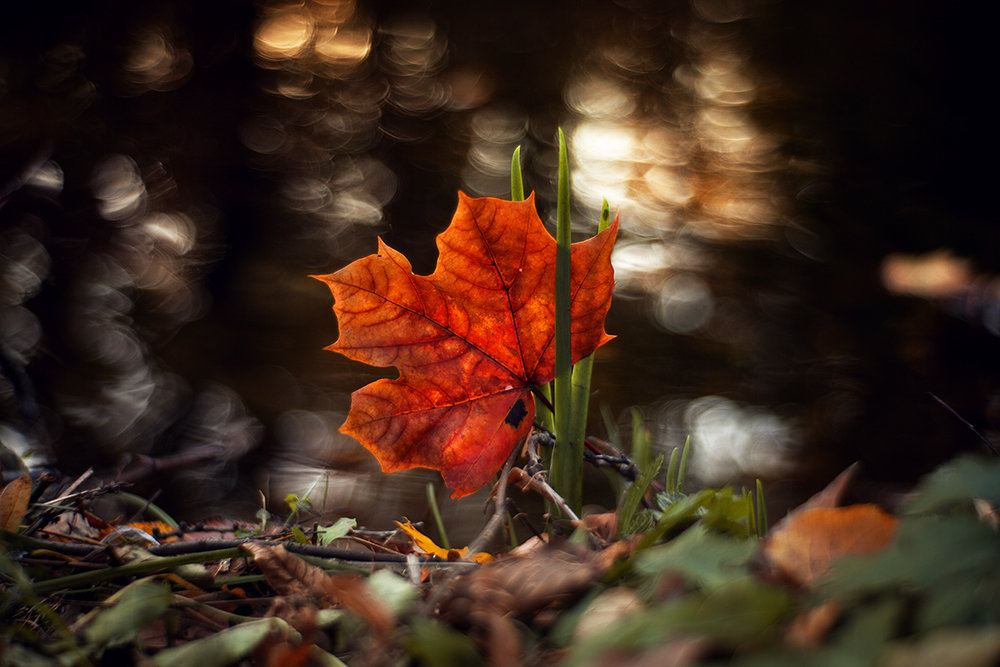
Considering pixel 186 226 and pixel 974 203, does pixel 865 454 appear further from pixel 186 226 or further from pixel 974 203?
pixel 186 226

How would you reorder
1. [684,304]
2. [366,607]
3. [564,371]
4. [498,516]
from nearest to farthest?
[366,607] → [498,516] → [564,371] → [684,304]

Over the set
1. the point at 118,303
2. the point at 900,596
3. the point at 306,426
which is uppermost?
the point at 900,596

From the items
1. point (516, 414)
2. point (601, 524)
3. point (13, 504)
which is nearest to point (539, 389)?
point (516, 414)

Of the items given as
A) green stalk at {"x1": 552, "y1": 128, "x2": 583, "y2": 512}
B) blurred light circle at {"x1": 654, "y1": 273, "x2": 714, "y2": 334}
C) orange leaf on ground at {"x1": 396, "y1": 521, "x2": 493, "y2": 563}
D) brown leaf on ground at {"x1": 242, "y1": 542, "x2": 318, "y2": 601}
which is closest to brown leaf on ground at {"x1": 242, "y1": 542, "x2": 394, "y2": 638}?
brown leaf on ground at {"x1": 242, "y1": 542, "x2": 318, "y2": 601}

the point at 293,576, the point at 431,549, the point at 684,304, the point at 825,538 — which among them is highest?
the point at 825,538

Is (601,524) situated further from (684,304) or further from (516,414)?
(684,304)

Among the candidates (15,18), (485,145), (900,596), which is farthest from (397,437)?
(15,18)
